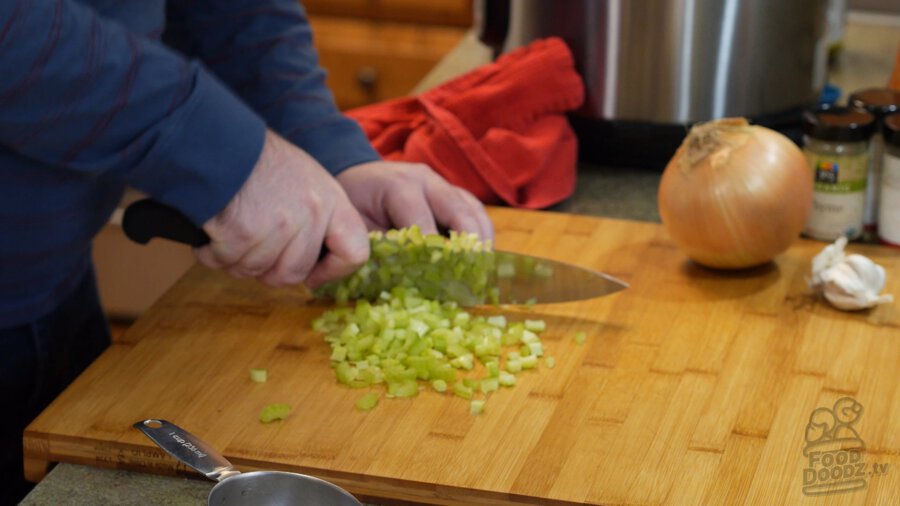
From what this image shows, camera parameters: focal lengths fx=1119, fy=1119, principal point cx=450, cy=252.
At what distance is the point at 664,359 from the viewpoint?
3.54ft

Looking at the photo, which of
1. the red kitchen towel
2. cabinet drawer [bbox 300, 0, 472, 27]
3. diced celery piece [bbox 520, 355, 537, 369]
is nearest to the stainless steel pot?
the red kitchen towel

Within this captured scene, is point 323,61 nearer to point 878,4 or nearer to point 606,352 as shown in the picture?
point 878,4

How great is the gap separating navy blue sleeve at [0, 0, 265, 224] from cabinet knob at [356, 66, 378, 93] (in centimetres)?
201

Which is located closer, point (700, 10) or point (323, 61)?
point (700, 10)

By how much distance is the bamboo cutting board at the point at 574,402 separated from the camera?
3.00 ft

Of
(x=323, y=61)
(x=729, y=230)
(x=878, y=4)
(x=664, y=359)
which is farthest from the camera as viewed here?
(x=323, y=61)

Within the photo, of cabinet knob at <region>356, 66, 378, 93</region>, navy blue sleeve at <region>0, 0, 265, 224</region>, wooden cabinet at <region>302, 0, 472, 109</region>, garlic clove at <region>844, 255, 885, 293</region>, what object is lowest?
cabinet knob at <region>356, 66, 378, 93</region>

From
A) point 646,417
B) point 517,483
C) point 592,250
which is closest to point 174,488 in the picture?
point 517,483

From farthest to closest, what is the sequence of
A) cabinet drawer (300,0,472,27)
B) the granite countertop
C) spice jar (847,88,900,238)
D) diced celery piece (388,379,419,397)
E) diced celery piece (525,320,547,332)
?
cabinet drawer (300,0,472,27), spice jar (847,88,900,238), diced celery piece (525,320,547,332), diced celery piece (388,379,419,397), the granite countertop

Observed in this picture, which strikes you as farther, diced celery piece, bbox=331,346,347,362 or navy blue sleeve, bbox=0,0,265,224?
diced celery piece, bbox=331,346,347,362

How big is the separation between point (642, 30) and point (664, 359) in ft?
1.69

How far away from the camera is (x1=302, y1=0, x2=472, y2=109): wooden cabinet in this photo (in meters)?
2.92

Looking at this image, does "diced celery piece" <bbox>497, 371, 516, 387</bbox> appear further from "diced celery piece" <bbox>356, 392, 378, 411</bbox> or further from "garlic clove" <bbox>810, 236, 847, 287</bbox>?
"garlic clove" <bbox>810, 236, 847, 287</bbox>

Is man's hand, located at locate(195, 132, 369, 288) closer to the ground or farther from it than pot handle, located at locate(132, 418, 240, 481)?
farther from it
